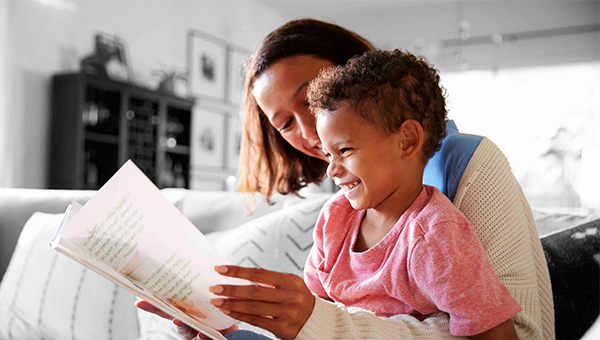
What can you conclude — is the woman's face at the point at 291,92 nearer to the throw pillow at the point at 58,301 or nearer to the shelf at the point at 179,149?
the throw pillow at the point at 58,301

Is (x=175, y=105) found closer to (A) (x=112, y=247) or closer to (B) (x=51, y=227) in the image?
(B) (x=51, y=227)

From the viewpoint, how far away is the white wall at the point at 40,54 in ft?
12.6

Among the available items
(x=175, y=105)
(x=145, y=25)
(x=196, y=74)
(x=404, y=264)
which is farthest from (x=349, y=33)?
(x=196, y=74)

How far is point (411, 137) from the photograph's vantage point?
0.84 m

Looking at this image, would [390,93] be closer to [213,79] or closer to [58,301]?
[58,301]

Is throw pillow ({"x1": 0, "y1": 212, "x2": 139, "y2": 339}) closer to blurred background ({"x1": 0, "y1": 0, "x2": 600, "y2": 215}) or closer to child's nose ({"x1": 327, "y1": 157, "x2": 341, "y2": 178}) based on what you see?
child's nose ({"x1": 327, "y1": 157, "x2": 341, "y2": 178})

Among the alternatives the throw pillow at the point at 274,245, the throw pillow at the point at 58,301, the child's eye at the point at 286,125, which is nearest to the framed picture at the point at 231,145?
the throw pillow at the point at 58,301

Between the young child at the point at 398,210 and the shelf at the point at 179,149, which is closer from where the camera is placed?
the young child at the point at 398,210

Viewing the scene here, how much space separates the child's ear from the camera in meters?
0.83

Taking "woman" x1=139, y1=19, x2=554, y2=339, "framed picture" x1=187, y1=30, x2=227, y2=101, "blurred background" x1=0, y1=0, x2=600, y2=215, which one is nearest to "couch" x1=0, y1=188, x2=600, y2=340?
"woman" x1=139, y1=19, x2=554, y2=339

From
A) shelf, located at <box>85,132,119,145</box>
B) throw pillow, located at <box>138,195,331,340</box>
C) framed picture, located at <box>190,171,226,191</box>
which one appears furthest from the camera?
framed picture, located at <box>190,171,226,191</box>

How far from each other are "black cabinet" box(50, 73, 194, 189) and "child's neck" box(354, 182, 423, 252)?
3.44 m

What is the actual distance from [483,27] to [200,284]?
6459 millimetres

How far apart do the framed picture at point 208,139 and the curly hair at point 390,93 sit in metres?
4.53
